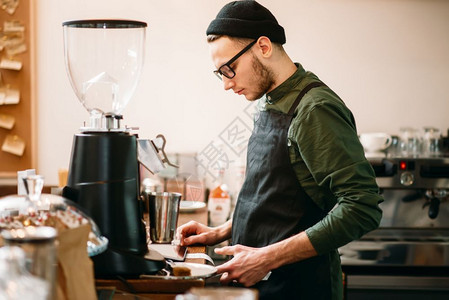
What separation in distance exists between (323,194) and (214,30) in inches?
23.4

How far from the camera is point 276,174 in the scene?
69.8 inches

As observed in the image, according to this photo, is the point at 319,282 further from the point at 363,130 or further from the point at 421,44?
the point at 421,44

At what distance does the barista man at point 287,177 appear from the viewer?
161cm

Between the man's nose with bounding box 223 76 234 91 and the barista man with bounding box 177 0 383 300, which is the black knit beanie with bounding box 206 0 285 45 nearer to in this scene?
the barista man with bounding box 177 0 383 300

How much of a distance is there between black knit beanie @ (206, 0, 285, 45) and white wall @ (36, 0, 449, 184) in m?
1.72

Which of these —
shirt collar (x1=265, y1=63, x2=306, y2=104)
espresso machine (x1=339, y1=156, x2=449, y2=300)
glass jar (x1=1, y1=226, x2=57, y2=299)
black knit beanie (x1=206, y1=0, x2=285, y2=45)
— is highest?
black knit beanie (x1=206, y1=0, x2=285, y2=45)

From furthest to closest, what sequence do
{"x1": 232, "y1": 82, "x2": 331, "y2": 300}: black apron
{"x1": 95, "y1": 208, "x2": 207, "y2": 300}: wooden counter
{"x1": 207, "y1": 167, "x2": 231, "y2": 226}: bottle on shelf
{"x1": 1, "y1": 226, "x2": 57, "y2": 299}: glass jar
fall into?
{"x1": 207, "y1": 167, "x2": 231, "y2": 226}: bottle on shelf, {"x1": 232, "y1": 82, "x2": 331, "y2": 300}: black apron, {"x1": 95, "y1": 208, "x2": 207, "y2": 300}: wooden counter, {"x1": 1, "y1": 226, "x2": 57, "y2": 299}: glass jar

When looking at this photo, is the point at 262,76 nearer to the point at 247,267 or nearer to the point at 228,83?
the point at 228,83

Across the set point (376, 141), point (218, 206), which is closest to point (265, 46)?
point (218, 206)

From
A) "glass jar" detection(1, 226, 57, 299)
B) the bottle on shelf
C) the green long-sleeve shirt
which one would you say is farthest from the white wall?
"glass jar" detection(1, 226, 57, 299)

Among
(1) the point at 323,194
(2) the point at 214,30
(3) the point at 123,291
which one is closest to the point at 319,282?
(1) the point at 323,194

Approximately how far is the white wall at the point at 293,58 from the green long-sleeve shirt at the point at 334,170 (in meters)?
1.84

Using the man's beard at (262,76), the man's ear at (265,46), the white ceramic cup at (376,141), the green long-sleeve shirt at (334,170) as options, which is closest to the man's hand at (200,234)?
the green long-sleeve shirt at (334,170)

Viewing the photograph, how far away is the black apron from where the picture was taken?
1.75 m
